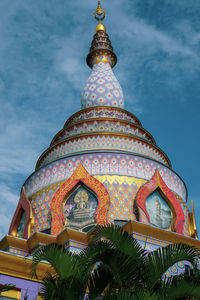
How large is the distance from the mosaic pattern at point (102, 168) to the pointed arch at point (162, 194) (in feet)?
3.09

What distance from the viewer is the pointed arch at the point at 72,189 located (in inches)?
564

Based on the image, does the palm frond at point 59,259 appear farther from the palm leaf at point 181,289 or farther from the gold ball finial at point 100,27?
the gold ball finial at point 100,27

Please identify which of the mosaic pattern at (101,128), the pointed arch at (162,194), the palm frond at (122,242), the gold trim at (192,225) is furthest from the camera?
the mosaic pattern at (101,128)

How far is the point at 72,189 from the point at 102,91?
24.0 ft

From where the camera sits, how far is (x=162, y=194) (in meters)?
15.4

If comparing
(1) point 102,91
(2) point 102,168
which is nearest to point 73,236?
(2) point 102,168

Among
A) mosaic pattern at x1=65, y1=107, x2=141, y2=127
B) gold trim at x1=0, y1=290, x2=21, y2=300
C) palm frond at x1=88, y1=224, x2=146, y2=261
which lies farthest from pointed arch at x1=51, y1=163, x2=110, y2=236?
palm frond at x1=88, y1=224, x2=146, y2=261

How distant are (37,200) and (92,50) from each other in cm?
1008

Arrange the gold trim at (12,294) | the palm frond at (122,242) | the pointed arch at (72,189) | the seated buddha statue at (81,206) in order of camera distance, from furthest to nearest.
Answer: the seated buddha statue at (81,206) → the pointed arch at (72,189) → the gold trim at (12,294) → the palm frond at (122,242)

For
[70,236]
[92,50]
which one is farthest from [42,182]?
[92,50]

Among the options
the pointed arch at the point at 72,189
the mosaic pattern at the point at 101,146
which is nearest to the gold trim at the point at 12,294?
the pointed arch at the point at 72,189

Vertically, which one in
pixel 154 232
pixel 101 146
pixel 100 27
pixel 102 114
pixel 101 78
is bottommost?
pixel 154 232

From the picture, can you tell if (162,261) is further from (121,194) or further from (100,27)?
(100,27)

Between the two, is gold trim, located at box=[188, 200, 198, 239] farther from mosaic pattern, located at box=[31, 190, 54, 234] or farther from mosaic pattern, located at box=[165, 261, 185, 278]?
mosaic pattern, located at box=[31, 190, 54, 234]
